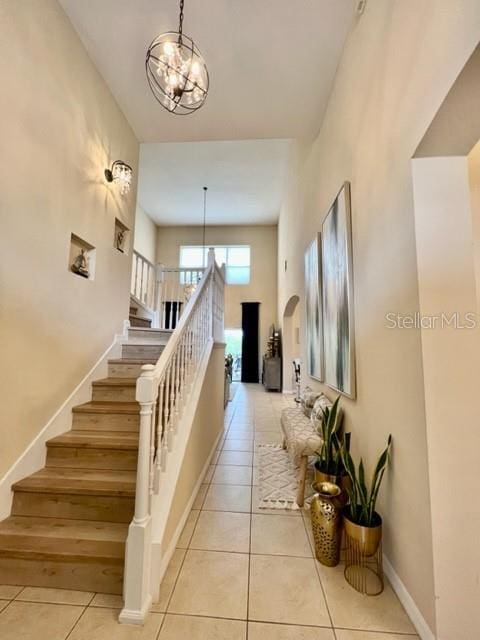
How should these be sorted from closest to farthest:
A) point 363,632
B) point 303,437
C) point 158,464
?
point 363,632
point 158,464
point 303,437

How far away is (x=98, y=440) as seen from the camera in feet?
7.20

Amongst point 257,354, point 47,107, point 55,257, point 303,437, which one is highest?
point 47,107

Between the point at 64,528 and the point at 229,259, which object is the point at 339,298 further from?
the point at 229,259

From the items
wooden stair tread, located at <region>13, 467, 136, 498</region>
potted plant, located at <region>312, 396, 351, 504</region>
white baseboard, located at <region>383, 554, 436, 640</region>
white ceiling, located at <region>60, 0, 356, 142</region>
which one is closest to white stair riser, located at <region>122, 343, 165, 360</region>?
wooden stair tread, located at <region>13, 467, 136, 498</region>

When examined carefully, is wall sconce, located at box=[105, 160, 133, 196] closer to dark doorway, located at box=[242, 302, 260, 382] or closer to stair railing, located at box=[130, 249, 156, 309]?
stair railing, located at box=[130, 249, 156, 309]

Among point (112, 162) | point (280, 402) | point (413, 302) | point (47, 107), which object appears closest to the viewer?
point (413, 302)

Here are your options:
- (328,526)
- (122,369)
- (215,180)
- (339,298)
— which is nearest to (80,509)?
(122,369)

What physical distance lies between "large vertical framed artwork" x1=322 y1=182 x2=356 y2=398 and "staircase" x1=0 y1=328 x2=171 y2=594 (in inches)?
68.4

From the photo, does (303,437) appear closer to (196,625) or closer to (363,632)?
(363,632)

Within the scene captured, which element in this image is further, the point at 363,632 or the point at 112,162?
the point at 112,162

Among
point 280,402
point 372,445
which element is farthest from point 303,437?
point 280,402

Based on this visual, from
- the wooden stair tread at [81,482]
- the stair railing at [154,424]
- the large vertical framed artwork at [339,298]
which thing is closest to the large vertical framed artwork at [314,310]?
the large vertical framed artwork at [339,298]

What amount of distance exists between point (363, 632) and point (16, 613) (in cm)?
163

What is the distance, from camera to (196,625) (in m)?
1.34
